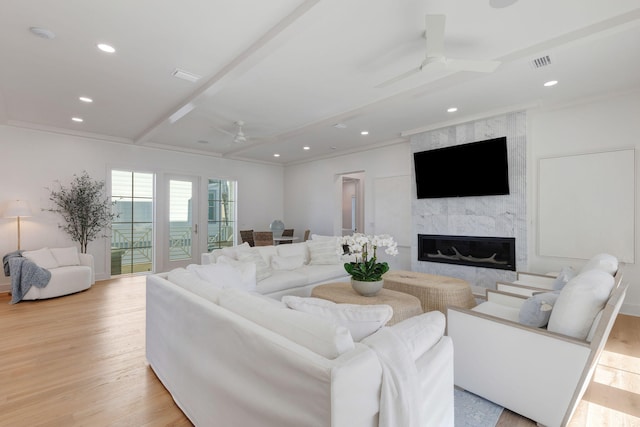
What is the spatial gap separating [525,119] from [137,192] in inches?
285

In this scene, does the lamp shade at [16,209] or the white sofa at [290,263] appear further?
the lamp shade at [16,209]

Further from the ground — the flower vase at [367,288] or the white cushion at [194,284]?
the white cushion at [194,284]

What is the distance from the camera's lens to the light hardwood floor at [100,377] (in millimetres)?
1874

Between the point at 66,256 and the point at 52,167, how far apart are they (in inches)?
66.8

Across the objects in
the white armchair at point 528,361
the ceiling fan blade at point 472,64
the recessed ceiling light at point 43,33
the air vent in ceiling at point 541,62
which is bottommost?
the white armchair at point 528,361

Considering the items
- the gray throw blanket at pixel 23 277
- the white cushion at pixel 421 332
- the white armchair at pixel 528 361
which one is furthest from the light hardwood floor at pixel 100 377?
the white cushion at pixel 421 332

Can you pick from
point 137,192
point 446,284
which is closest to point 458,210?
point 446,284

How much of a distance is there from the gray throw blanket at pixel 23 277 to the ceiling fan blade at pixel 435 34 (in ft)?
19.1

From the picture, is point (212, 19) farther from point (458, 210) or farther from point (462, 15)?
point (458, 210)

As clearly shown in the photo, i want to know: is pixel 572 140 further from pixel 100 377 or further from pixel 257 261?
pixel 100 377

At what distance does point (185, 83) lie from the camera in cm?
345

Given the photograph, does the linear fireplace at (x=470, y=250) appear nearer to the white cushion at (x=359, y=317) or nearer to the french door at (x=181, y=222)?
the white cushion at (x=359, y=317)

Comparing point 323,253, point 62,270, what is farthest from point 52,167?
point 323,253

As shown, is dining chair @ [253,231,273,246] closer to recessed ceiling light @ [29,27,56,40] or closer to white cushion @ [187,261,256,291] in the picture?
white cushion @ [187,261,256,291]
